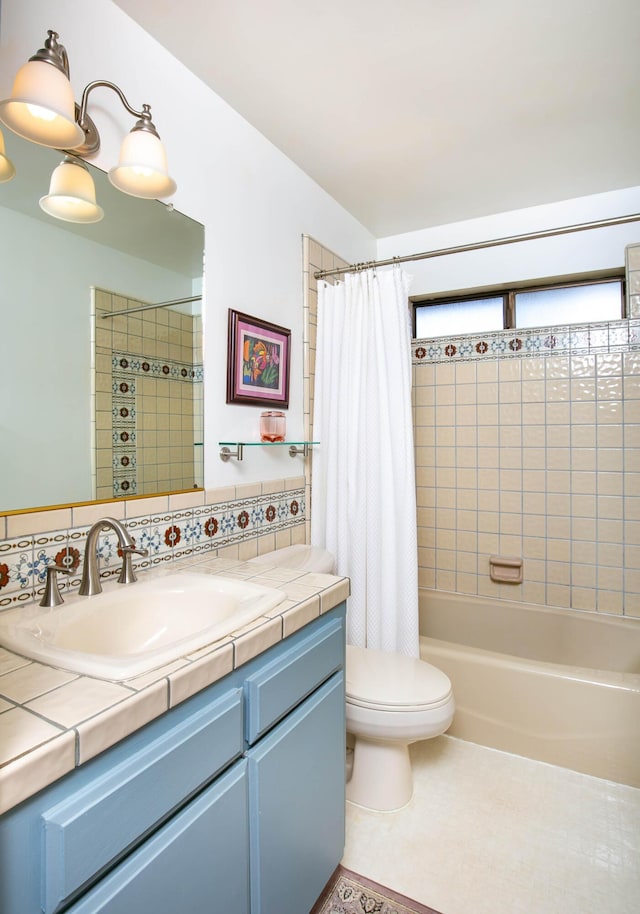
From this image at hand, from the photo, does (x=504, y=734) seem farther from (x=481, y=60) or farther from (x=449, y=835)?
(x=481, y=60)

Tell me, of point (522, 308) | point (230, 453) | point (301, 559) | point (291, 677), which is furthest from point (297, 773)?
point (522, 308)

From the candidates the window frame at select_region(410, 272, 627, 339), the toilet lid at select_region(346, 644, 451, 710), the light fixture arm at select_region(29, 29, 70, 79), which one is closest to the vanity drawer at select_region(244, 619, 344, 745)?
the toilet lid at select_region(346, 644, 451, 710)

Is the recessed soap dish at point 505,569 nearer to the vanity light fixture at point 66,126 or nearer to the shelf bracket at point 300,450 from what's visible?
the shelf bracket at point 300,450

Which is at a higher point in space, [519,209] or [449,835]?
[519,209]

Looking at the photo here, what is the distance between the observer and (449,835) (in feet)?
5.09

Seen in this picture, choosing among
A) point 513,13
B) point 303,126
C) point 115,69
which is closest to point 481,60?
point 513,13

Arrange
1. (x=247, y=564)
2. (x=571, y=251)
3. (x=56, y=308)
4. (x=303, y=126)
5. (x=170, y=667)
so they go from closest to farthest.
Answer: (x=170, y=667), (x=56, y=308), (x=247, y=564), (x=303, y=126), (x=571, y=251)

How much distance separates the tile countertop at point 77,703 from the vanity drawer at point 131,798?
54 mm

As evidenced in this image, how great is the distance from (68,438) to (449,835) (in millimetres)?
1672

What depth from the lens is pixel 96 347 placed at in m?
1.29

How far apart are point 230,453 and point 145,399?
40cm

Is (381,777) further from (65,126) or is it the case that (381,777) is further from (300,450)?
(65,126)

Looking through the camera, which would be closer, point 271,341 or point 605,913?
point 605,913

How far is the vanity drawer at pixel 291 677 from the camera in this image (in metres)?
0.98
